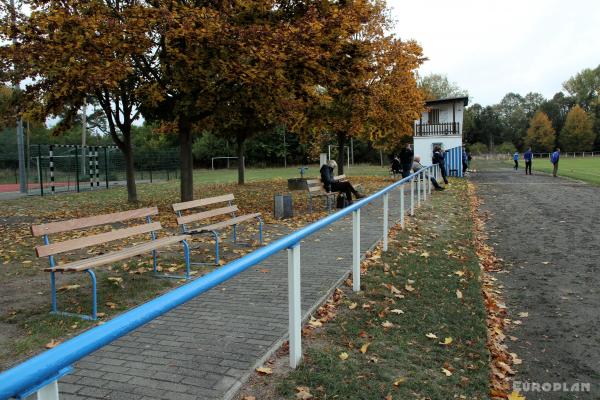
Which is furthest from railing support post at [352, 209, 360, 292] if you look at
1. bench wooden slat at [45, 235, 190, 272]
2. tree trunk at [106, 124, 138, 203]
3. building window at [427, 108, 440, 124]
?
building window at [427, 108, 440, 124]

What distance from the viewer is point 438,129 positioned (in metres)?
41.1

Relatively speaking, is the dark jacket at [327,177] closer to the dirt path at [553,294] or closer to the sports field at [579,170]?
the dirt path at [553,294]

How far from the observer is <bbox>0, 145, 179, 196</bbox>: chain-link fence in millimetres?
27933

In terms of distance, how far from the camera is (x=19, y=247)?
876cm

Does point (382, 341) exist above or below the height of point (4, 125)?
below

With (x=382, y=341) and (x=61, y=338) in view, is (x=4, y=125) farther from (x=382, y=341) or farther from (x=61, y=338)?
(x=382, y=341)

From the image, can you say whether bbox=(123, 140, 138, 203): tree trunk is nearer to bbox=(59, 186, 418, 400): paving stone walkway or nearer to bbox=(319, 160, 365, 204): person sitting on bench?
bbox=(319, 160, 365, 204): person sitting on bench

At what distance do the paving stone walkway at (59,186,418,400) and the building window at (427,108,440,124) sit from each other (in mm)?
38889

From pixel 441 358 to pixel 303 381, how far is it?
47.3 inches

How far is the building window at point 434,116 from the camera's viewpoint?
4281 centimetres

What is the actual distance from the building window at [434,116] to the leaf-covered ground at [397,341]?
3777 cm

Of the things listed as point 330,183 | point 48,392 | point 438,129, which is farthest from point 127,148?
point 438,129

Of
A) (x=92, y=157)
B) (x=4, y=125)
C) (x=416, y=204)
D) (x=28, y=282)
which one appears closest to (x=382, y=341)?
(x=28, y=282)

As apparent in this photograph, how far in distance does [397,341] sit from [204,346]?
5.36 ft
